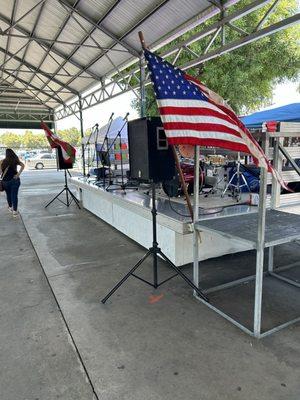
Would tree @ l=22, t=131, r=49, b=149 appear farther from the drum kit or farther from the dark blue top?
the drum kit

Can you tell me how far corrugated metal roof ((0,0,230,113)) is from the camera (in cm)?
570

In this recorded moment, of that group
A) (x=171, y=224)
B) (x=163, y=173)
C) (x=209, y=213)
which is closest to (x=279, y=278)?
(x=209, y=213)

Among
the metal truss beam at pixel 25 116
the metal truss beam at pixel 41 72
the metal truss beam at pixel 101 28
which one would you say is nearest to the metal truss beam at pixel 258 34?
the metal truss beam at pixel 101 28

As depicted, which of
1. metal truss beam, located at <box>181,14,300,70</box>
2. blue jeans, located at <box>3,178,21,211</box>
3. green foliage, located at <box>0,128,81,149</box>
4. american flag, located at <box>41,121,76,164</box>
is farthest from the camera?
green foliage, located at <box>0,128,81,149</box>

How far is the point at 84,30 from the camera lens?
7082mm

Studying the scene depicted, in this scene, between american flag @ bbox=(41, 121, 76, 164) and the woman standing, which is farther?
american flag @ bbox=(41, 121, 76, 164)

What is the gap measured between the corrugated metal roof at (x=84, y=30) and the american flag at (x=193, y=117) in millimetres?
3652

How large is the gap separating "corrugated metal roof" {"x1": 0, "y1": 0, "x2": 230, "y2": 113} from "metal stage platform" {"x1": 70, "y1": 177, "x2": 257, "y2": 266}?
3209 millimetres

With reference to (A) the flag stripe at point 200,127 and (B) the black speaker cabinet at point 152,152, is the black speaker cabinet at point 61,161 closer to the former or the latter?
(B) the black speaker cabinet at point 152,152

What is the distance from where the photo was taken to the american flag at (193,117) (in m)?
1.99

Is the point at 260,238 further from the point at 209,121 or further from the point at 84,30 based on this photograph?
the point at 84,30

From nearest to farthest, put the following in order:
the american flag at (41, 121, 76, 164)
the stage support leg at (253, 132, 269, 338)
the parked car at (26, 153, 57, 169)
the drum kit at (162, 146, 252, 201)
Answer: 1. the stage support leg at (253, 132, 269, 338)
2. the drum kit at (162, 146, 252, 201)
3. the american flag at (41, 121, 76, 164)
4. the parked car at (26, 153, 57, 169)

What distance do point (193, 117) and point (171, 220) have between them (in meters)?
1.48

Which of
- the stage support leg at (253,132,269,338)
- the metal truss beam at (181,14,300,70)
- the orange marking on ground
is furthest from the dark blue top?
the stage support leg at (253,132,269,338)
